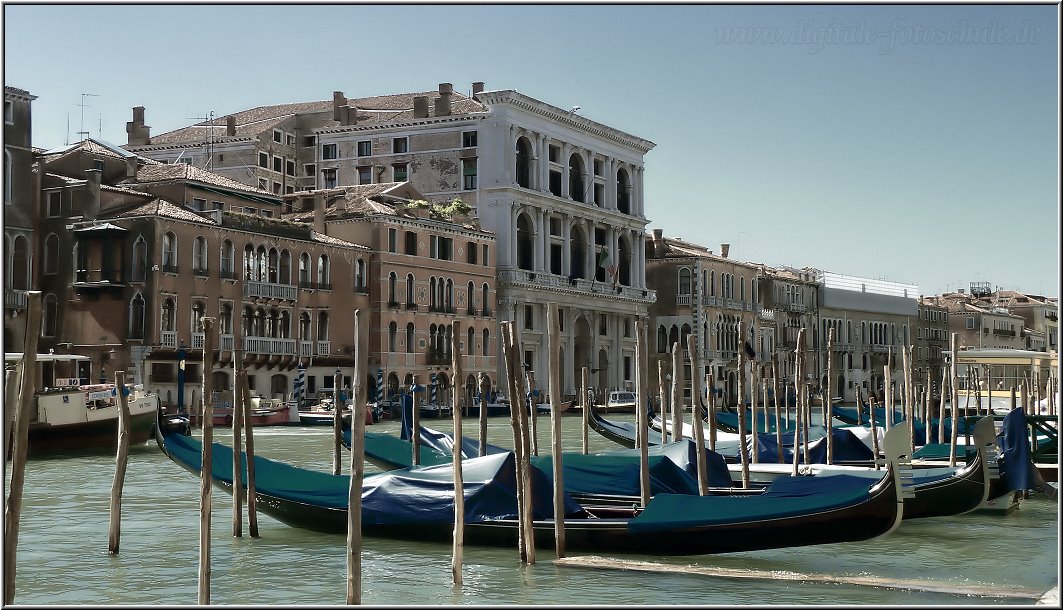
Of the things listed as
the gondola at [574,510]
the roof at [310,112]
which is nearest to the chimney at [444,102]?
the roof at [310,112]

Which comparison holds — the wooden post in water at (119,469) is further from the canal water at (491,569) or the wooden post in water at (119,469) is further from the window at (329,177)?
the window at (329,177)

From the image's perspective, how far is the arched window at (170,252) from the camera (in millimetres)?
23672

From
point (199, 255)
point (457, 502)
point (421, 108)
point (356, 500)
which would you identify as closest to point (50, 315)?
point (199, 255)

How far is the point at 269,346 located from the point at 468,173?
10181 millimetres

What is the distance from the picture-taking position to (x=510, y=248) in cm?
3381

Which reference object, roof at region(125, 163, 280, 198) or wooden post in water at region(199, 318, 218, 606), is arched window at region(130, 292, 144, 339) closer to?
roof at region(125, 163, 280, 198)

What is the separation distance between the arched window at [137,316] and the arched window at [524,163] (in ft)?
45.4

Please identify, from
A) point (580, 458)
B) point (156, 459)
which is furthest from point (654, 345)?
point (580, 458)

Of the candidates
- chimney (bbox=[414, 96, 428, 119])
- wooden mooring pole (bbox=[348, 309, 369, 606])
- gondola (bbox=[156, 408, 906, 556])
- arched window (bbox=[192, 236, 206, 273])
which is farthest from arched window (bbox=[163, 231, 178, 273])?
wooden mooring pole (bbox=[348, 309, 369, 606])

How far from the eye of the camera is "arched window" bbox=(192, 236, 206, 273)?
24.3m

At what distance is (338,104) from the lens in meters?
36.9

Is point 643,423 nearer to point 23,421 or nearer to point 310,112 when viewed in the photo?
point 23,421

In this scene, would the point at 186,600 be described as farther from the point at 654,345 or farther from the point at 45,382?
the point at 654,345

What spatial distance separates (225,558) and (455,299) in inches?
903
